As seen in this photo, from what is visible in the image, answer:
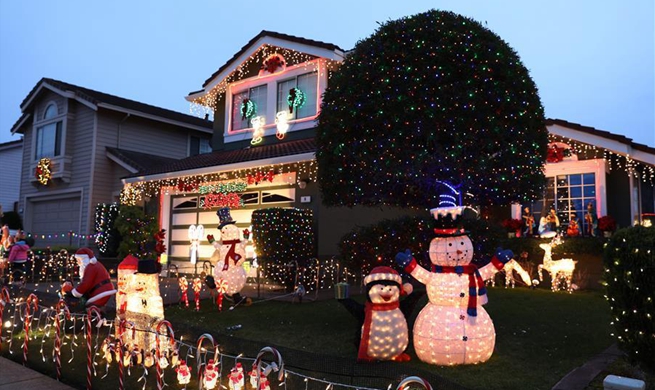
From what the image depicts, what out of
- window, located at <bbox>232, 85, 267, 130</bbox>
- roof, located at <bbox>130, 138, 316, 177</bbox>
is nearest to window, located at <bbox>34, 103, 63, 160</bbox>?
roof, located at <bbox>130, 138, 316, 177</bbox>

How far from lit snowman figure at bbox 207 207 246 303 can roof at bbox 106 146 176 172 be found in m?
9.33

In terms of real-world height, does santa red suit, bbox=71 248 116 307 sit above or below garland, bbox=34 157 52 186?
below

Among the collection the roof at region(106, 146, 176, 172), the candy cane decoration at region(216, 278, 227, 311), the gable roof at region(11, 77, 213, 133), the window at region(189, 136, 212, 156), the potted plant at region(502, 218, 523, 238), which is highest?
the gable roof at region(11, 77, 213, 133)

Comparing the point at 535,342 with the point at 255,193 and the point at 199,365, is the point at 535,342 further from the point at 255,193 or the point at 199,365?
the point at 255,193

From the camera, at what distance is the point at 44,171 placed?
71.7 ft

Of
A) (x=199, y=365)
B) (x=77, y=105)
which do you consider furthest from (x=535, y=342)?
(x=77, y=105)

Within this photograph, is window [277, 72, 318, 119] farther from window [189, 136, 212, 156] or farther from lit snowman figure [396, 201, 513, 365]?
lit snowman figure [396, 201, 513, 365]

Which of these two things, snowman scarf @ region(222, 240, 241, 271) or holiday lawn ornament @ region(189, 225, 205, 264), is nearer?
snowman scarf @ region(222, 240, 241, 271)

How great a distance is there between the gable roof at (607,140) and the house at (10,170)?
31.8m

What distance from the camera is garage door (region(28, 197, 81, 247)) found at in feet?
69.8

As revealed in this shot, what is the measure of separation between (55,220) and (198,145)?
702 centimetres

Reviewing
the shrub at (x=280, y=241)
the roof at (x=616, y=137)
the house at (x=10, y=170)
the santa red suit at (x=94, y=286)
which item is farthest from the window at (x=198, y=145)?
the santa red suit at (x=94, y=286)

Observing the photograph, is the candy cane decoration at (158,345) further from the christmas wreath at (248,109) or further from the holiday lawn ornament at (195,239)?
the christmas wreath at (248,109)

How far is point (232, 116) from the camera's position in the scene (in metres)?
17.8
